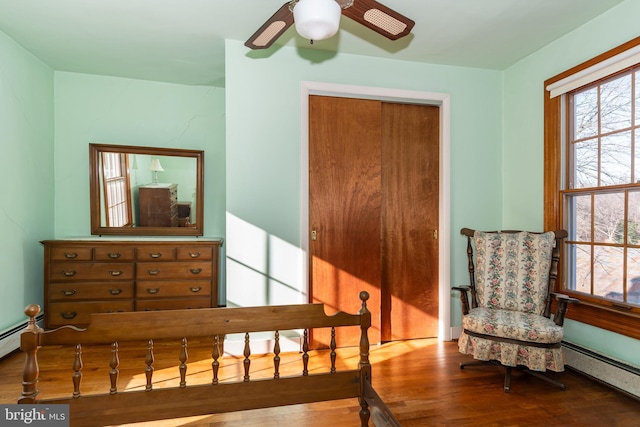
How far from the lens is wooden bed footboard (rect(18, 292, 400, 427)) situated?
4.28 feet

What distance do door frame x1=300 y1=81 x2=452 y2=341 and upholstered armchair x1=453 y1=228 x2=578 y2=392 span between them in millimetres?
296

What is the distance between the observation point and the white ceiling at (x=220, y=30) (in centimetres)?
250

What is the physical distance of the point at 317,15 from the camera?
1.62 m

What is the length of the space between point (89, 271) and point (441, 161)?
345cm

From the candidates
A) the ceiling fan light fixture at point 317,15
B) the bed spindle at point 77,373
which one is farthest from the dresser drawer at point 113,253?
the ceiling fan light fixture at point 317,15

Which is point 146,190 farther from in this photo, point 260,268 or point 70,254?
point 260,268

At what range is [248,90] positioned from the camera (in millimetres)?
3031

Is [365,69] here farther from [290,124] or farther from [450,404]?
[450,404]

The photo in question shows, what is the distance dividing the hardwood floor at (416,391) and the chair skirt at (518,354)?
0.58ft

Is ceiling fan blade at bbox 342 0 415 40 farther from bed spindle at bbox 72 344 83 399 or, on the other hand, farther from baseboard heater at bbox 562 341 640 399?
baseboard heater at bbox 562 341 640 399

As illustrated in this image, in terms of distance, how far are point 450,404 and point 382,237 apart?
1.50 metres

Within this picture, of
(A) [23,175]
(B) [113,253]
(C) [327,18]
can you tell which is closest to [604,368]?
(C) [327,18]

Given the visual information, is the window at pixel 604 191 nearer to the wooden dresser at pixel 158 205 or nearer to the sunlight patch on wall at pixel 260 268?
the sunlight patch on wall at pixel 260 268

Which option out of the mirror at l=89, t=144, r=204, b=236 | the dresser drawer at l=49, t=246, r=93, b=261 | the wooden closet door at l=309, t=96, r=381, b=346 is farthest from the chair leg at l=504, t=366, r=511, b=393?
the dresser drawer at l=49, t=246, r=93, b=261
